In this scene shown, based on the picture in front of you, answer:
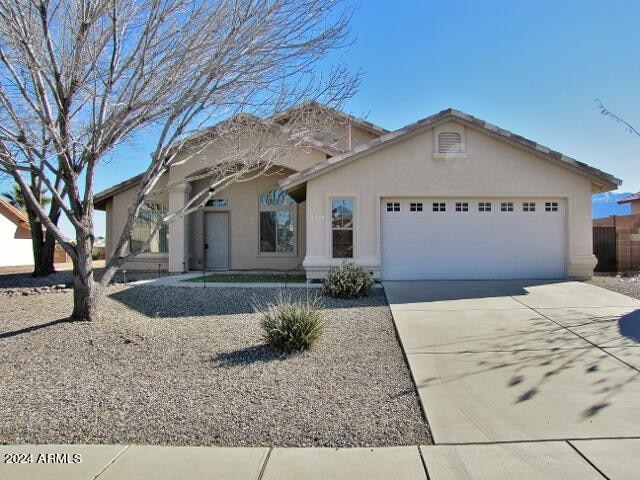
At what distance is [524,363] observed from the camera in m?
5.72

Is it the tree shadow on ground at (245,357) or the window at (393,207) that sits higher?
the window at (393,207)

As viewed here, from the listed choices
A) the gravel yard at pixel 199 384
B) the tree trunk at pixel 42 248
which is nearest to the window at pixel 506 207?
the gravel yard at pixel 199 384

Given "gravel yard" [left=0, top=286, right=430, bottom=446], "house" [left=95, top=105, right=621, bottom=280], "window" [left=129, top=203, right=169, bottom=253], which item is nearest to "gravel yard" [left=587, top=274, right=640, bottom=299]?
"house" [left=95, top=105, right=621, bottom=280]

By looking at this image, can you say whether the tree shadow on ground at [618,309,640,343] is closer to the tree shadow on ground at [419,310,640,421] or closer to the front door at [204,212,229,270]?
the tree shadow on ground at [419,310,640,421]

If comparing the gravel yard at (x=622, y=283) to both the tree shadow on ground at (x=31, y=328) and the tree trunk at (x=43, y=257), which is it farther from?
the tree trunk at (x=43, y=257)

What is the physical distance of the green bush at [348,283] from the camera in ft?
→ 33.5

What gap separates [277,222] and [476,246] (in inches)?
302

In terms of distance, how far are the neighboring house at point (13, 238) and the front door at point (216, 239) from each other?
14.9m

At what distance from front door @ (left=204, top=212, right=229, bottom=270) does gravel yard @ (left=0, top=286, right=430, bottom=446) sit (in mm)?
9004

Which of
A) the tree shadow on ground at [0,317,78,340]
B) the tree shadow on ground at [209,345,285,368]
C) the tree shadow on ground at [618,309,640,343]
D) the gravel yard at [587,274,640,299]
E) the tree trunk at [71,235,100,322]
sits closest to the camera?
the tree shadow on ground at [209,345,285,368]

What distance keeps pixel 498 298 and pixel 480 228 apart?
3247 mm

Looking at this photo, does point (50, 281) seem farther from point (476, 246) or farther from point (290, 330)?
point (476, 246)

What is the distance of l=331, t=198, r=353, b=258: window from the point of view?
41.0 ft

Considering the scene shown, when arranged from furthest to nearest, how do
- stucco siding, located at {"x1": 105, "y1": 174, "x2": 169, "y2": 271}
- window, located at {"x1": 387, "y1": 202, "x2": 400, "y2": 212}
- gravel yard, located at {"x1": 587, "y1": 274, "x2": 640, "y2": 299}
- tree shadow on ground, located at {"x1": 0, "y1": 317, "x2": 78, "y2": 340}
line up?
stucco siding, located at {"x1": 105, "y1": 174, "x2": 169, "y2": 271}, window, located at {"x1": 387, "y1": 202, "x2": 400, "y2": 212}, gravel yard, located at {"x1": 587, "y1": 274, "x2": 640, "y2": 299}, tree shadow on ground, located at {"x1": 0, "y1": 317, "x2": 78, "y2": 340}
